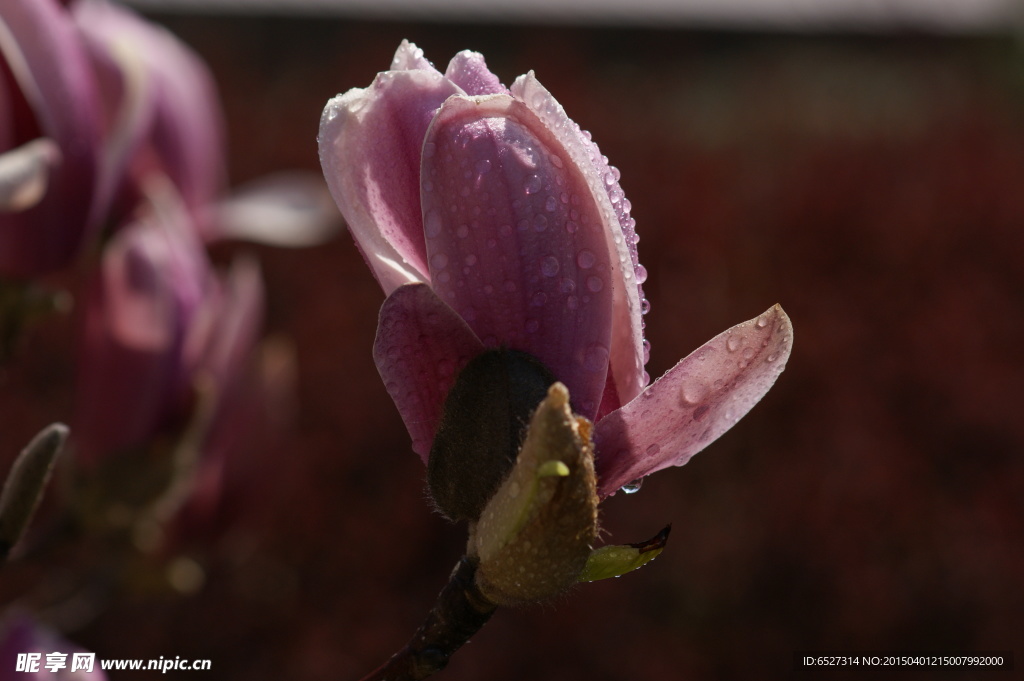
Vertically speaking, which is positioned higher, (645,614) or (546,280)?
(546,280)

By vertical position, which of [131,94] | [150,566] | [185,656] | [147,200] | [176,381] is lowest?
[185,656]

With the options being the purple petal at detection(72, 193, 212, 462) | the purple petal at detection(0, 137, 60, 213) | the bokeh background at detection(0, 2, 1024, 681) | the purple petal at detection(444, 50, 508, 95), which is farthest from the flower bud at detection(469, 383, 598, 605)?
the bokeh background at detection(0, 2, 1024, 681)

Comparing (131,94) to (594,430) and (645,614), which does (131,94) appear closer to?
(594,430)

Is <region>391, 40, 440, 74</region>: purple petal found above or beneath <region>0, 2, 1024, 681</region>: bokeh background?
above

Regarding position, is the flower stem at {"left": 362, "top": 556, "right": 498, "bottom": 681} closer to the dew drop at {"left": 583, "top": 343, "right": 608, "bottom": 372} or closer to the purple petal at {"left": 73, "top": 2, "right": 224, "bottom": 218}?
the dew drop at {"left": 583, "top": 343, "right": 608, "bottom": 372}

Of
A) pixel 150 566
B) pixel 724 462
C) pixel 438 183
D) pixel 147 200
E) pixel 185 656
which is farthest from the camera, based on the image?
pixel 724 462

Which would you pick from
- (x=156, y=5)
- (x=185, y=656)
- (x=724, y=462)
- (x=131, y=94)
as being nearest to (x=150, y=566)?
(x=131, y=94)
